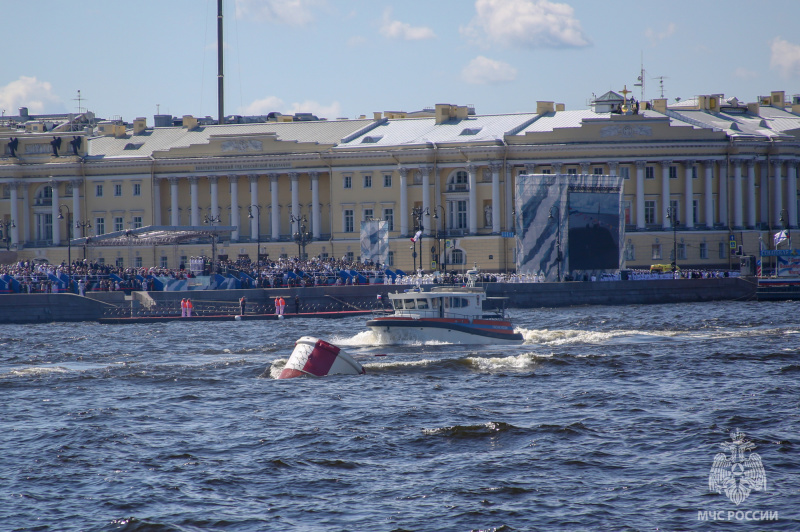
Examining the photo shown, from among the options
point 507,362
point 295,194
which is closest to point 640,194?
point 295,194

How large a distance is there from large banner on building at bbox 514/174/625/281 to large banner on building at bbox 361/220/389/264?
7.72 meters

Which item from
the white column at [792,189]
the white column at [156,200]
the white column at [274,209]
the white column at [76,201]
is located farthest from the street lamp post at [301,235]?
the white column at [792,189]

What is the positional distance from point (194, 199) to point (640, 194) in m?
33.1

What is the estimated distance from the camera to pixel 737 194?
260 feet

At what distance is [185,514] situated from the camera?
54.0 feet

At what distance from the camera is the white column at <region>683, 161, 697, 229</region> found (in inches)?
3095

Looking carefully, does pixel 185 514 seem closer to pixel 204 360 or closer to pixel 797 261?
pixel 204 360

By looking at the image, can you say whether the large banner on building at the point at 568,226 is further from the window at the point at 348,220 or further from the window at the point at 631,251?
the window at the point at 348,220

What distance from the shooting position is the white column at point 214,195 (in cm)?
8581

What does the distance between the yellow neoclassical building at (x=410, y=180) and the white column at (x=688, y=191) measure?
98mm

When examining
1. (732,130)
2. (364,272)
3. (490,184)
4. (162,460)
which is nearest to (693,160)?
(732,130)

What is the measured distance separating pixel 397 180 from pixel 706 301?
91.8 ft

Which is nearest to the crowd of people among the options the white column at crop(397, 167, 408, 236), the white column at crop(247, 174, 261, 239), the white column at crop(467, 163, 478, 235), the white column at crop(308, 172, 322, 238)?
the white column at crop(467, 163, 478, 235)

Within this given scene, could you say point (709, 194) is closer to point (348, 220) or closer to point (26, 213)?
point (348, 220)
